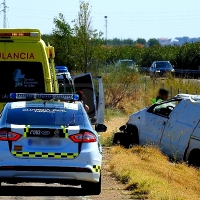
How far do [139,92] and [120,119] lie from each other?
22.3ft

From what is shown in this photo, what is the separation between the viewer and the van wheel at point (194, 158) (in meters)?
15.8

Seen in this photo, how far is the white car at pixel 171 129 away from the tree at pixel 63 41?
2099 cm

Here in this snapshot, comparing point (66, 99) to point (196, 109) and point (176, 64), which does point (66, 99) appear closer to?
point (196, 109)

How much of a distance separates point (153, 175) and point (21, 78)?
10.5 feet

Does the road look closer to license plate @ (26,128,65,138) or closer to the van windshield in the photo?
license plate @ (26,128,65,138)

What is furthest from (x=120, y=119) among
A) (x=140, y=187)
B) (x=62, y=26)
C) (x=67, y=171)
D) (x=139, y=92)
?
(x=67, y=171)

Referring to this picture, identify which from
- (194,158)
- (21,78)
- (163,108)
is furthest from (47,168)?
(163,108)

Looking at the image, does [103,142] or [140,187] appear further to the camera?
[103,142]

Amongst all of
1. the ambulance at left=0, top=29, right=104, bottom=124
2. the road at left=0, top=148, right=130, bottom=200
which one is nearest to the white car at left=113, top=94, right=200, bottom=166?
the ambulance at left=0, top=29, right=104, bottom=124

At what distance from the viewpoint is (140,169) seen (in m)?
14.7

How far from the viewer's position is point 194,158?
15922 mm

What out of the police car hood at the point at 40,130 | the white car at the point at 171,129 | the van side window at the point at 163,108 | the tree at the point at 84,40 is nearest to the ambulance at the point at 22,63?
the white car at the point at 171,129

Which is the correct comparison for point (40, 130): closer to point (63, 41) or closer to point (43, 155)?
point (43, 155)

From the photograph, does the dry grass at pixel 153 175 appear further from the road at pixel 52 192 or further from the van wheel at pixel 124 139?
the van wheel at pixel 124 139
